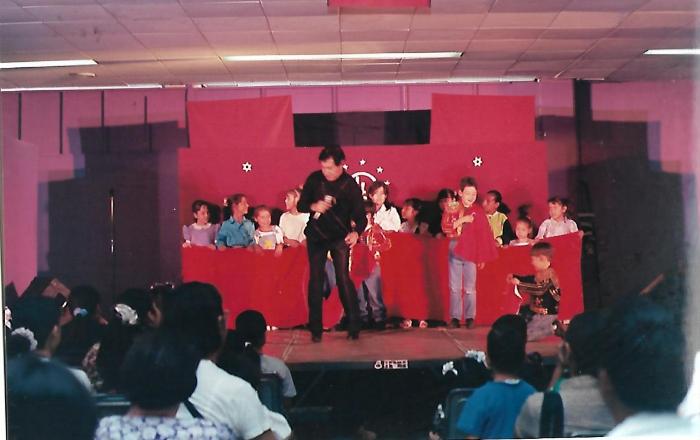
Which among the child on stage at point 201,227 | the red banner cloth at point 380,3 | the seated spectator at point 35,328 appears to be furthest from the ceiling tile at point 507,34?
the seated spectator at point 35,328

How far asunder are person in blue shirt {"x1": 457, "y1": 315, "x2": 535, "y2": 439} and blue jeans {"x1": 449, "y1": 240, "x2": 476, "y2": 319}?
7.7 inches

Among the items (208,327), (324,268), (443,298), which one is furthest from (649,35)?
(208,327)

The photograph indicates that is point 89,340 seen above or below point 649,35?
below

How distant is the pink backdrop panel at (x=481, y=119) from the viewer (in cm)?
513

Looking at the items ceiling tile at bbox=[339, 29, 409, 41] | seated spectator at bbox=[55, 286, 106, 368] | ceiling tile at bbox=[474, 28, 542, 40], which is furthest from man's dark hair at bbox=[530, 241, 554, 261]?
seated spectator at bbox=[55, 286, 106, 368]

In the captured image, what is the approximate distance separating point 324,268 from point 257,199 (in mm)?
565

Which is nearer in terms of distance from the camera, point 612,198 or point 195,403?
point 195,403

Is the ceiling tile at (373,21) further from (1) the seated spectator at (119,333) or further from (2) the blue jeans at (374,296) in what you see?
(1) the seated spectator at (119,333)

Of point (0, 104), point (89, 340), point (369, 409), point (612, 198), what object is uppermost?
point (0, 104)

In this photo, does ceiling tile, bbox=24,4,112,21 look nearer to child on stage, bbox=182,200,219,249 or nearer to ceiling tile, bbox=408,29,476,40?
child on stage, bbox=182,200,219,249

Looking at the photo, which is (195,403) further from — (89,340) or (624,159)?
(624,159)

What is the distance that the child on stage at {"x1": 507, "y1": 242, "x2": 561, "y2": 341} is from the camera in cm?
500

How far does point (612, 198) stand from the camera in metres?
5.08

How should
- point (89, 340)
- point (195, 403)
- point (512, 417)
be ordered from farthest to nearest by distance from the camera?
point (89, 340) → point (512, 417) → point (195, 403)
